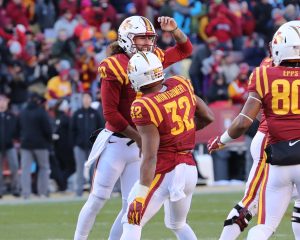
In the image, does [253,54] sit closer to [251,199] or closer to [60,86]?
[60,86]

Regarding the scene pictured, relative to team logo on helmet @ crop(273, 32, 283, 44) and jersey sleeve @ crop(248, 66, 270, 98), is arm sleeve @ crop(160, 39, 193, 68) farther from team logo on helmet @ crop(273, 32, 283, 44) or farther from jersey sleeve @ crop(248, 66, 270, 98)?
jersey sleeve @ crop(248, 66, 270, 98)

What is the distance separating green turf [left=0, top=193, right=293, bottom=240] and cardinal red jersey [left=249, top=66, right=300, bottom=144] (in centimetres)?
287

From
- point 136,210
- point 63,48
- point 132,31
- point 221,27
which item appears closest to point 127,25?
point 132,31

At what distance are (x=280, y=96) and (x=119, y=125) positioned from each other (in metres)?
1.60

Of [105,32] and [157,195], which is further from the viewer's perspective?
[105,32]

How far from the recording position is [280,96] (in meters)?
7.21

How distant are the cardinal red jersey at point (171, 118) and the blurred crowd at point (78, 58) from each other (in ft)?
27.8

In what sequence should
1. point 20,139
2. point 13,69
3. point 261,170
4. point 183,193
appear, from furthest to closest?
1. point 13,69
2. point 20,139
3. point 261,170
4. point 183,193

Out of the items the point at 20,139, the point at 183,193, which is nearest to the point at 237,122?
the point at 183,193

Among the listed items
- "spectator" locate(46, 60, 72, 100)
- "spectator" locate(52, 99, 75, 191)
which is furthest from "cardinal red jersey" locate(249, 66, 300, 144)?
"spectator" locate(46, 60, 72, 100)

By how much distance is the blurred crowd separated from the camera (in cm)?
1606

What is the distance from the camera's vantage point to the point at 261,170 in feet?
27.7

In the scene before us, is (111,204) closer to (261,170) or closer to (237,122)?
(261,170)

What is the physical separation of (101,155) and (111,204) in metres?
5.78
